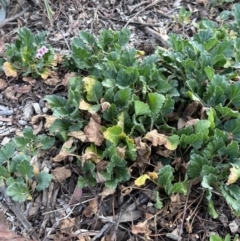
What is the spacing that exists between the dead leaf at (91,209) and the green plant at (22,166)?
18 cm

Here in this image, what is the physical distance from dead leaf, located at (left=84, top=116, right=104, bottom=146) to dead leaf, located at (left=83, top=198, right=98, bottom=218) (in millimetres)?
227

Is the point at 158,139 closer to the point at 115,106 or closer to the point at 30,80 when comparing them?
the point at 115,106

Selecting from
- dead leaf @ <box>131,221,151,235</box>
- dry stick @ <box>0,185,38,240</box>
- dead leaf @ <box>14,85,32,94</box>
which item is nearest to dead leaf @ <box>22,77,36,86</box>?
dead leaf @ <box>14,85,32,94</box>

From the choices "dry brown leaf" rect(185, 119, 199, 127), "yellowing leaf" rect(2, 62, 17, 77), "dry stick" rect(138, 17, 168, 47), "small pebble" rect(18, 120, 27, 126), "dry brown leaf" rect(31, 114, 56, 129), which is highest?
"yellowing leaf" rect(2, 62, 17, 77)

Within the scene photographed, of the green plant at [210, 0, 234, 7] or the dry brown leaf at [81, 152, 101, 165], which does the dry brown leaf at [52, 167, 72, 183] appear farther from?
the green plant at [210, 0, 234, 7]

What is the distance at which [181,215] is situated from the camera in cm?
181

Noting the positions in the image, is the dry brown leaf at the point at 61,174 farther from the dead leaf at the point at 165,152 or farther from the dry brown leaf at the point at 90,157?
the dead leaf at the point at 165,152

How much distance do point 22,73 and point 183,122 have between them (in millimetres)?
833

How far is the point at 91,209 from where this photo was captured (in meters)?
1.84

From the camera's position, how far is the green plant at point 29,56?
2.24 meters

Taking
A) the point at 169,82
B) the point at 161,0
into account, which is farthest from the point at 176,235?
the point at 161,0

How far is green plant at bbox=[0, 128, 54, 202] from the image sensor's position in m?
1.83

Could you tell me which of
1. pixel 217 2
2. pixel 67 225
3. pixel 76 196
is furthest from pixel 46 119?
pixel 217 2

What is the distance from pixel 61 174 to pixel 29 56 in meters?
0.63
